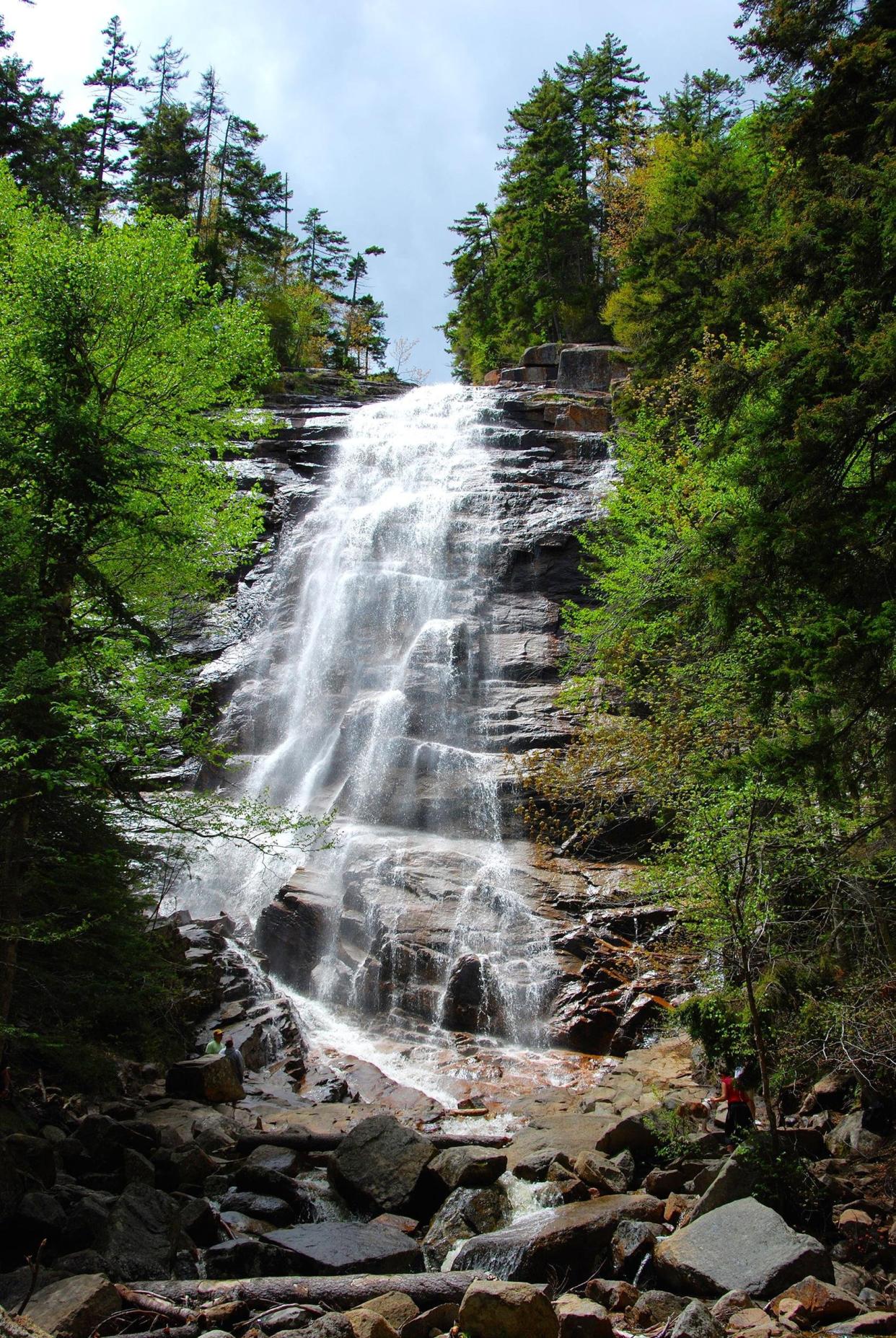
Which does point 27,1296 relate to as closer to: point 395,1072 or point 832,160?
point 395,1072

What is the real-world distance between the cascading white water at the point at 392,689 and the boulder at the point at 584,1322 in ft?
27.6

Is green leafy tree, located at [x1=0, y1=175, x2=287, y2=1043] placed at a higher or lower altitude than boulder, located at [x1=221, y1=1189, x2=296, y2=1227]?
higher

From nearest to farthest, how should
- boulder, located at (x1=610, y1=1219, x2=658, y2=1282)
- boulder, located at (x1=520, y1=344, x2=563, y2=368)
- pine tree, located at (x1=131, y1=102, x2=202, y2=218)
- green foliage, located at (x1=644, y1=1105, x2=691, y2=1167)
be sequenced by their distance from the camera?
1. boulder, located at (x1=610, y1=1219, x2=658, y2=1282)
2. green foliage, located at (x1=644, y1=1105, x2=691, y2=1167)
3. boulder, located at (x1=520, y1=344, x2=563, y2=368)
4. pine tree, located at (x1=131, y1=102, x2=202, y2=218)

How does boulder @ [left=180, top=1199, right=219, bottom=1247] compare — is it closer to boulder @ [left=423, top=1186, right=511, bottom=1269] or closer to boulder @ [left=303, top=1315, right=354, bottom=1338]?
boulder @ [left=423, top=1186, right=511, bottom=1269]

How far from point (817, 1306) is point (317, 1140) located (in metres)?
5.79

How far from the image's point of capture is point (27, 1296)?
511 cm

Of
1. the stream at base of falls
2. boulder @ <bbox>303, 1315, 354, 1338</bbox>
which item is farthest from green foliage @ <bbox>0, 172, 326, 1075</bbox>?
boulder @ <bbox>303, 1315, 354, 1338</bbox>

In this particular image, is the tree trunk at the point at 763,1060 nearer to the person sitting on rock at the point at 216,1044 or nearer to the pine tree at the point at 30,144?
the person sitting on rock at the point at 216,1044

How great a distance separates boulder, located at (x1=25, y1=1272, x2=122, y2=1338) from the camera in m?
5.06

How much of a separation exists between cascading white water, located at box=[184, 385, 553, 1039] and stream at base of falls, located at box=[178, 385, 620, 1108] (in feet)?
0.17

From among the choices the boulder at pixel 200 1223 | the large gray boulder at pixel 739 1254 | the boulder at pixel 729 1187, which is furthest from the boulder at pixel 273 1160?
the boulder at pixel 729 1187

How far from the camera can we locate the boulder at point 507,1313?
5.43 meters

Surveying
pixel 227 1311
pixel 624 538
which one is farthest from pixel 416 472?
pixel 227 1311

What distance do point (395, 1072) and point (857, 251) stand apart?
12.1 m
